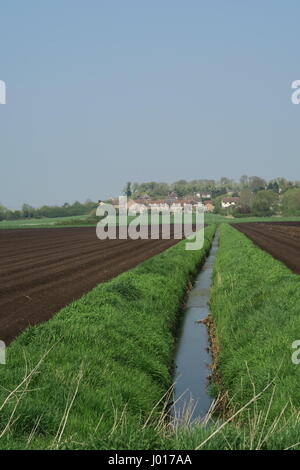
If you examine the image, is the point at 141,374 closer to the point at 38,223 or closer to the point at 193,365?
the point at 193,365

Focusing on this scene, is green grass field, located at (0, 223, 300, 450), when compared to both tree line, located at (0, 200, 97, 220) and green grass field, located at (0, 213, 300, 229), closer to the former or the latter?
green grass field, located at (0, 213, 300, 229)

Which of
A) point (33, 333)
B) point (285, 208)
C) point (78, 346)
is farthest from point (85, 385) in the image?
point (285, 208)

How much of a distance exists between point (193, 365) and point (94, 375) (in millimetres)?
4080

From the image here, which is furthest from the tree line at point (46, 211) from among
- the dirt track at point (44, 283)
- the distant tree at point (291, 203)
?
the dirt track at point (44, 283)

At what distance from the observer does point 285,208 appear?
531ft

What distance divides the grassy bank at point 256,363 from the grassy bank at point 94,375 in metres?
0.94

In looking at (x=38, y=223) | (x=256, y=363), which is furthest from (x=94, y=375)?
(x=38, y=223)

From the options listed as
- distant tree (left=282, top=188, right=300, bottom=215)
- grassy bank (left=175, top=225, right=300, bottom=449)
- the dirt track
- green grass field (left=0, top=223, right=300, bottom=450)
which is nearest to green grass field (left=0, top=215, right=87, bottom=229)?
distant tree (left=282, top=188, right=300, bottom=215)

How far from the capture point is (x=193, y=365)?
12758mm

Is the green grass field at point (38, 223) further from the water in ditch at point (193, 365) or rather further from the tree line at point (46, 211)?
the water in ditch at point (193, 365)

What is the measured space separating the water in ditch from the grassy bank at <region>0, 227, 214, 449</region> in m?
0.36

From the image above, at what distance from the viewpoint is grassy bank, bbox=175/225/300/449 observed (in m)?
5.86
